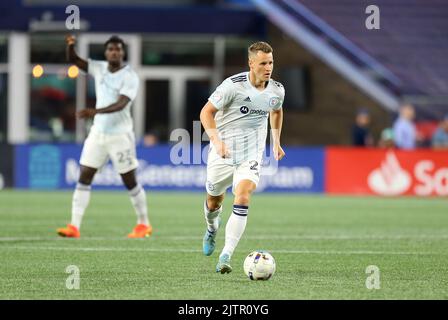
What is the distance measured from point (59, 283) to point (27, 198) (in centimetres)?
1314

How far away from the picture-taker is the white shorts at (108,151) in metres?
13.5

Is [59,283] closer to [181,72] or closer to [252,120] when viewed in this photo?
[252,120]

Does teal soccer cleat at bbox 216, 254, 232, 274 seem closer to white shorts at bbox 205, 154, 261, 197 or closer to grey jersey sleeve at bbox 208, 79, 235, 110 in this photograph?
white shorts at bbox 205, 154, 261, 197

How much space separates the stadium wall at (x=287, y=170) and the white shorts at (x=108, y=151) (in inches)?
434

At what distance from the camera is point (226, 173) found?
10391mm

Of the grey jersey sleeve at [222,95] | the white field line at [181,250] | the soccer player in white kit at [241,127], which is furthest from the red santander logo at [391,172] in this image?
the grey jersey sleeve at [222,95]

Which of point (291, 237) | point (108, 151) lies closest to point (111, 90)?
point (108, 151)

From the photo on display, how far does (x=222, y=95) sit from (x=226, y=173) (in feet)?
2.76

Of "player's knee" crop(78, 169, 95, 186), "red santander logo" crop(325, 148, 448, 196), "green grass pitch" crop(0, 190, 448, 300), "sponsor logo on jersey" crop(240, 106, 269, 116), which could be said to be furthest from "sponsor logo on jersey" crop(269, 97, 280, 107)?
"red santander logo" crop(325, 148, 448, 196)

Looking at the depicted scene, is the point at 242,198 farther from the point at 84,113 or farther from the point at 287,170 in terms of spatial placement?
the point at 287,170

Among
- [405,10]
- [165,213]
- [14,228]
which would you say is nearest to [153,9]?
[405,10]

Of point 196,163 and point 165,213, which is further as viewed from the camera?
point 196,163
